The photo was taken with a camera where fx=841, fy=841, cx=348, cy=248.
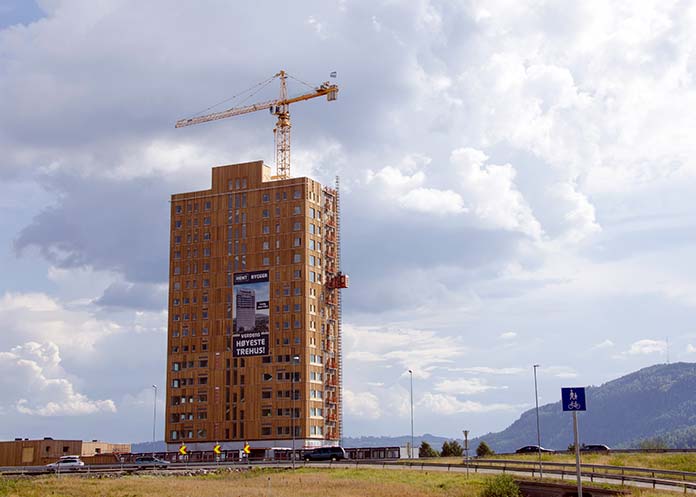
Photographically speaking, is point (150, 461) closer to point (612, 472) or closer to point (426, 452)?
point (426, 452)

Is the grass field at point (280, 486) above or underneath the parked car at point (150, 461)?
above

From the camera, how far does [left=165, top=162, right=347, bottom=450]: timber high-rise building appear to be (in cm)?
16725

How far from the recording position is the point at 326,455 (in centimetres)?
11538

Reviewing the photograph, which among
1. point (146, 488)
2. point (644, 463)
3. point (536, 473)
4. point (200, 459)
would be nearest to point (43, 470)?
point (200, 459)

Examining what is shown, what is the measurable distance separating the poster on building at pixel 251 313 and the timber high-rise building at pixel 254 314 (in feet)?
0.67

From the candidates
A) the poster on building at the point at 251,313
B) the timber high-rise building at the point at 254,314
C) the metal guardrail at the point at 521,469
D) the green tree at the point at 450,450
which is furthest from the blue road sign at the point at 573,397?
the poster on building at the point at 251,313

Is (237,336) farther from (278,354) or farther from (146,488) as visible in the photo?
(146,488)

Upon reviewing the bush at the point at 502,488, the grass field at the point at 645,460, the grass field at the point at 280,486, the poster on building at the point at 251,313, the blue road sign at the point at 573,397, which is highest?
the poster on building at the point at 251,313

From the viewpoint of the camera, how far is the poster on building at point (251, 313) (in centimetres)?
16850

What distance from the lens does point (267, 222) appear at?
175000mm

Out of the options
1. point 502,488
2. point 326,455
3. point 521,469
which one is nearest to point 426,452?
point 326,455

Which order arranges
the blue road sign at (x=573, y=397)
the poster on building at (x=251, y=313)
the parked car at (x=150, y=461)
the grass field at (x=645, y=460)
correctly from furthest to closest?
the poster on building at (x=251, y=313) → the parked car at (x=150, y=461) → the grass field at (x=645, y=460) → the blue road sign at (x=573, y=397)

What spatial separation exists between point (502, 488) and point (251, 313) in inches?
4454

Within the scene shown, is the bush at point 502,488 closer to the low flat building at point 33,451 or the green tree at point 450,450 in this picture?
the green tree at point 450,450
